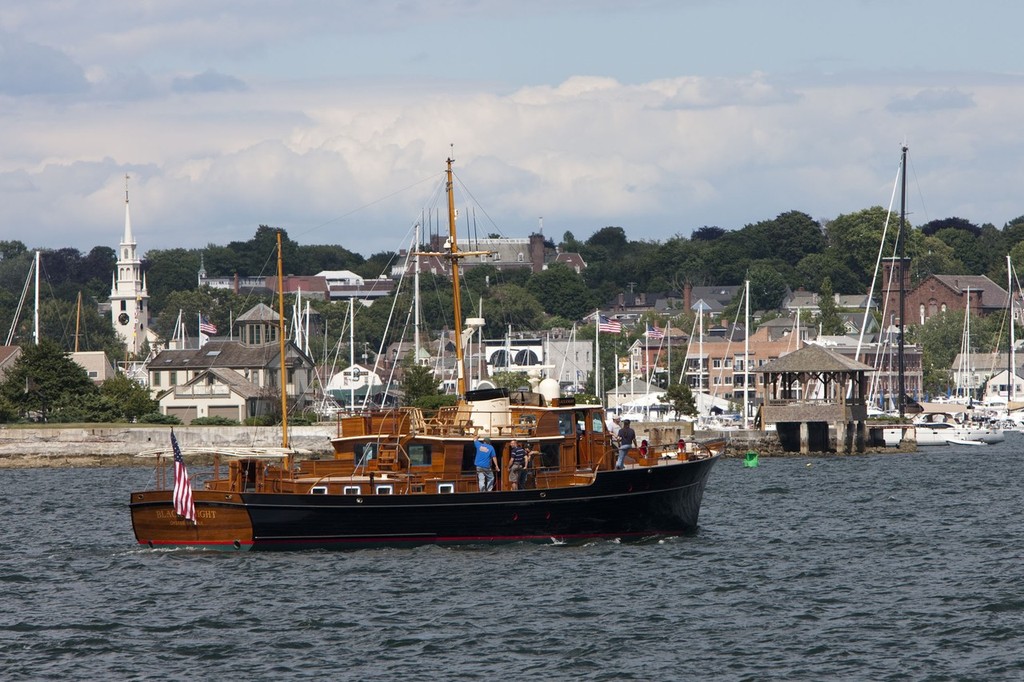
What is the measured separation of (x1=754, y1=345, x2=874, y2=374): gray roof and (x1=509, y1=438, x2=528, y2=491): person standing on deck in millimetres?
53199

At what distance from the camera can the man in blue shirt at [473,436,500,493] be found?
36.1 metres

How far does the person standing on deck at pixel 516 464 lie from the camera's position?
36.4 metres

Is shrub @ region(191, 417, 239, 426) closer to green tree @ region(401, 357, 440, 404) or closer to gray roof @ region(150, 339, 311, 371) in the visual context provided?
green tree @ region(401, 357, 440, 404)

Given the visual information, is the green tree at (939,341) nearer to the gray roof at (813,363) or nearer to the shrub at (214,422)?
the gray roof at (813,363)

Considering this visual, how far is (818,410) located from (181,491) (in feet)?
188

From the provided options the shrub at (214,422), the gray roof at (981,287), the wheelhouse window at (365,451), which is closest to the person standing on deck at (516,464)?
the wheelhouse window at (365,451)

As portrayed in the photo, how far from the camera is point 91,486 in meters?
62.9

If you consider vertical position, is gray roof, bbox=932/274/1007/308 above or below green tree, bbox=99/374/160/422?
above

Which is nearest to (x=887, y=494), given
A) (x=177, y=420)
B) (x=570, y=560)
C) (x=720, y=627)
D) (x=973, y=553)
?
(x=973, y=553)

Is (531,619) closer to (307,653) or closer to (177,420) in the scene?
(307,653)

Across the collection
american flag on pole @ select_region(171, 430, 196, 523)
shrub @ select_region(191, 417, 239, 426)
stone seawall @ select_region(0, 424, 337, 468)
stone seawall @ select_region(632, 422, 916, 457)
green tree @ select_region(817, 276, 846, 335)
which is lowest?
stone seawall @ select_region(632, 422, 916, 457)

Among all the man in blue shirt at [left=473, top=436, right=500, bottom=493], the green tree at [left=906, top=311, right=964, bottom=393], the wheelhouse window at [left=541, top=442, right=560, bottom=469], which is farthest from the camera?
the green tree at [left=906, top=311, right=964, bottom=393]

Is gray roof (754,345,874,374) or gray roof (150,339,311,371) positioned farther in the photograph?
gray roof (150,339,311,371)

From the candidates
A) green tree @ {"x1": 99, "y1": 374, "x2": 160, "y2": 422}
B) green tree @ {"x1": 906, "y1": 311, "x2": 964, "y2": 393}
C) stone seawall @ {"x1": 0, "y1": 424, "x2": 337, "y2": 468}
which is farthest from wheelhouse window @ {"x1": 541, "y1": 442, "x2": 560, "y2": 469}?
green tree @ {"x1": 906, "y1": 311, "x2": 964, "y2": 393}
